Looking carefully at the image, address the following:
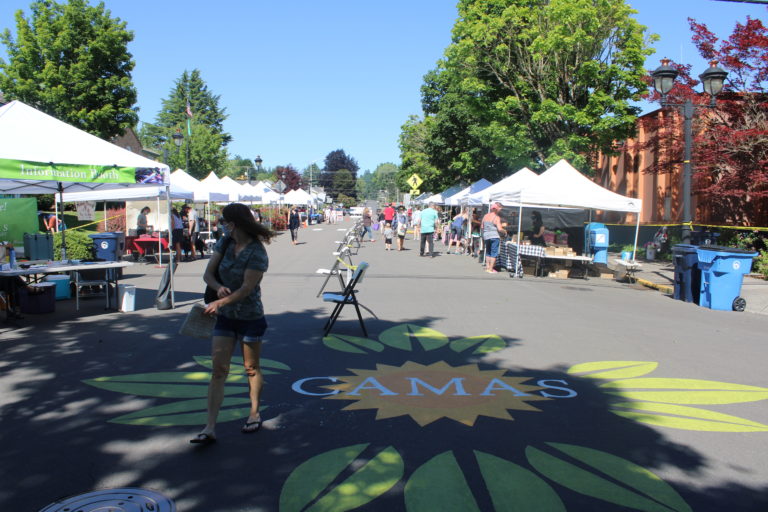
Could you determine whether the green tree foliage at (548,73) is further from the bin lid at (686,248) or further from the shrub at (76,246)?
the shrub at (76,246)

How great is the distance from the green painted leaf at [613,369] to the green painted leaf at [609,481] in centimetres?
219

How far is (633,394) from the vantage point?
225 inches

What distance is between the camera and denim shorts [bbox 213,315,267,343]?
14.4 feet

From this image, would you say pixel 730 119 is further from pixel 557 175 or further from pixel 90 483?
pixel 90 483

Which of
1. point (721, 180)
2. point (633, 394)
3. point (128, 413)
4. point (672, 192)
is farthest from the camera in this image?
point (672, 192)

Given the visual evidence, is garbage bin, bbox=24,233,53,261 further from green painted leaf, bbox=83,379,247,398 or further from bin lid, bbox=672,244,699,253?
bin lid, bbox=672,244,699,253

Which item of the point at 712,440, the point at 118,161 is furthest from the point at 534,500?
the point at 118,161

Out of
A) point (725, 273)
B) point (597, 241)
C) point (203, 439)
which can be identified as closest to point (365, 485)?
point (203, 439)

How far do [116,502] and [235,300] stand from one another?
150cm

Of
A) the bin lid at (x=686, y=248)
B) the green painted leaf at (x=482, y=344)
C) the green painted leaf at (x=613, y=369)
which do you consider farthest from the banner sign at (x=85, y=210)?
the green painted leaf at (x=613, y=369)

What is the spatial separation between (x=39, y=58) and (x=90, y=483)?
1254 inches

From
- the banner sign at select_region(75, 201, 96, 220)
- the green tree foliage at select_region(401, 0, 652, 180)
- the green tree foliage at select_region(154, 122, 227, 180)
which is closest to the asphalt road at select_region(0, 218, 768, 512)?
the green tree foliage at select_region(401, 0, 652, 180)

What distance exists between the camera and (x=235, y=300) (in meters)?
4.27

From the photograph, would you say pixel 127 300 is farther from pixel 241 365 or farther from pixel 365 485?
pixel 365 485
